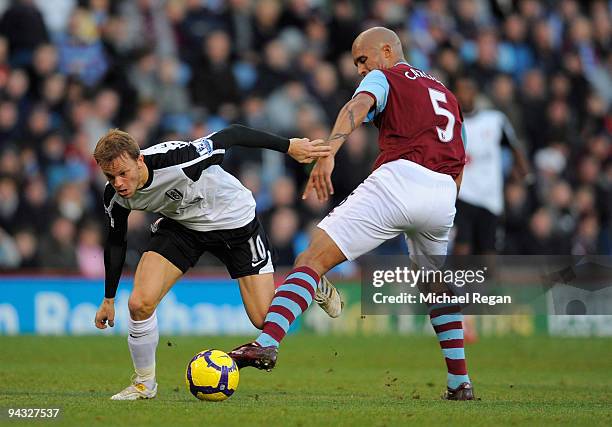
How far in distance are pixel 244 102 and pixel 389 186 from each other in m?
9.28

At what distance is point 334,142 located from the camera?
771 cm

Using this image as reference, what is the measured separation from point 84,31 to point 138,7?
122cm

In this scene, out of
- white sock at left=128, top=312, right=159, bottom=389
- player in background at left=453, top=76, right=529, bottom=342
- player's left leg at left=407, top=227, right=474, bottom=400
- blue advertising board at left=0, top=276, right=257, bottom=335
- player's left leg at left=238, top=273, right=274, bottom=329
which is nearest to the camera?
white sock at left=128, top=312, right=159, bottom=389

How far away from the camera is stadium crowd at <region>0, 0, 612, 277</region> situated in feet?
50.6

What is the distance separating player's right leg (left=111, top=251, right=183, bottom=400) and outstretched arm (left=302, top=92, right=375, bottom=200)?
4.35 ft

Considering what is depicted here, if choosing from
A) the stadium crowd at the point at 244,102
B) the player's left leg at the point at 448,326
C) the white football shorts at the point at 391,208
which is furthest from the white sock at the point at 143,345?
the stadium crowd at the point at 244,102

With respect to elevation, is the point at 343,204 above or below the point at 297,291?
above

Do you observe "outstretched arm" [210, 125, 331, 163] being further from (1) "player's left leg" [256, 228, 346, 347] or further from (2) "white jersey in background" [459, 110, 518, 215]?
(2) "white jersey in background" [459, 110, 518, 215]

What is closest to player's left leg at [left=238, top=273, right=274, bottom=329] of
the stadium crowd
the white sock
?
the white sock

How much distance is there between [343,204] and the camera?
26.1ft

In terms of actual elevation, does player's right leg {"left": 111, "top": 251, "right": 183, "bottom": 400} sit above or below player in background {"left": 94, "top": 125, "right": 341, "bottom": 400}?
below

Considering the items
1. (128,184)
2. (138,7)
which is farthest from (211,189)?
(138,7)

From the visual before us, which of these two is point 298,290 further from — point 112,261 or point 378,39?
point 378,39

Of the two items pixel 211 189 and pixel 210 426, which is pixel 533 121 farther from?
pixel 210 426
